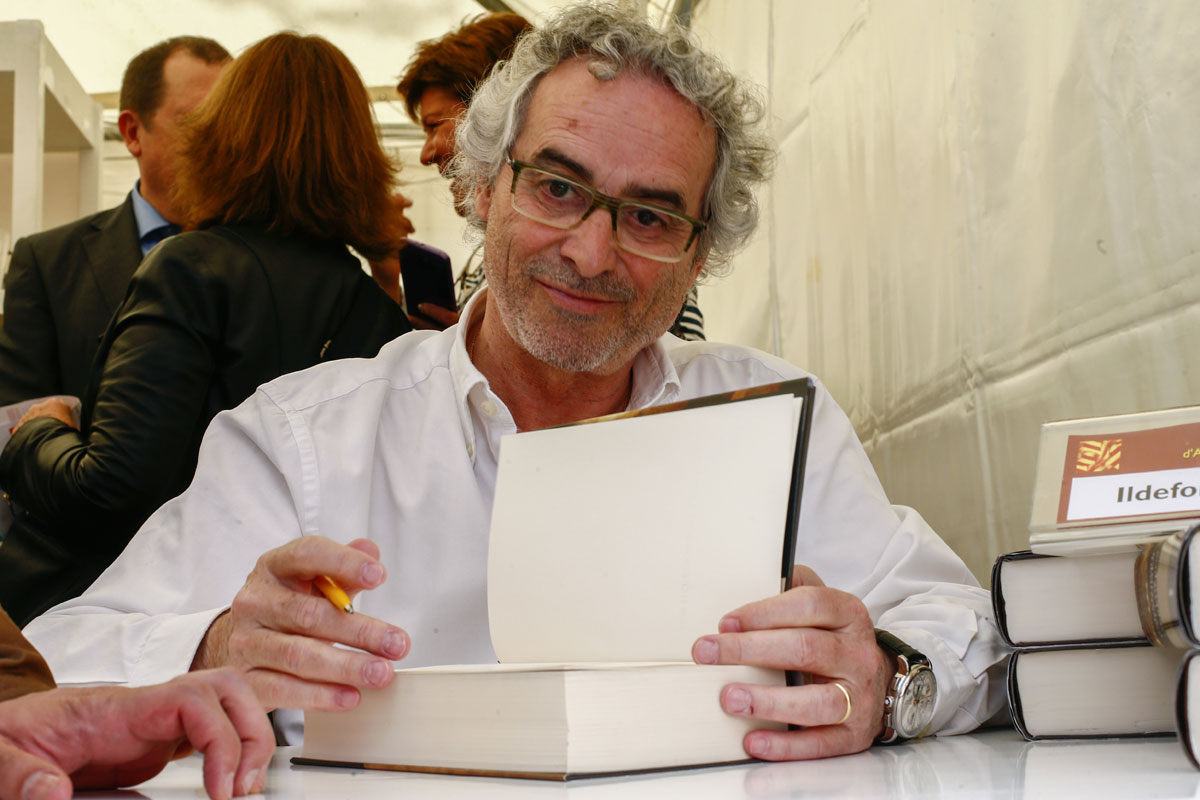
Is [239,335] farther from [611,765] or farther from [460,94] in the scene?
[611,765]

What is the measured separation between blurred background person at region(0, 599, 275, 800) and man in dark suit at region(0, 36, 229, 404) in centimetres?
147

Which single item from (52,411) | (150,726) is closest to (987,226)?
(150,726)

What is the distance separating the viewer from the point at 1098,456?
81 centimetres

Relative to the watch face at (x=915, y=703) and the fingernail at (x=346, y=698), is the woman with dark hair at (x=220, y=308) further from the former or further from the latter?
the watch face at (x=915, y=703)

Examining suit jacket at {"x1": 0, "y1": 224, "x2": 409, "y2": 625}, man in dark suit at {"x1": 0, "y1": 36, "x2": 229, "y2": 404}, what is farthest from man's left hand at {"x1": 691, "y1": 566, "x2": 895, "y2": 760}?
man in dark suit at {"x1": 0, "y1": 36, "x2": 229, "y2": 404}

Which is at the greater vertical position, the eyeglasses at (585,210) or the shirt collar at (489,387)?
the eyeglasses at (585,210)

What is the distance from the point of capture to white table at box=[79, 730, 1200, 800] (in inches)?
22.9

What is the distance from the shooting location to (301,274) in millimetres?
1579

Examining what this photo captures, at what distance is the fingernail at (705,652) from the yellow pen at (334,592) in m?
0.24

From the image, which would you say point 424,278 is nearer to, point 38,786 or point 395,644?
point 395,644

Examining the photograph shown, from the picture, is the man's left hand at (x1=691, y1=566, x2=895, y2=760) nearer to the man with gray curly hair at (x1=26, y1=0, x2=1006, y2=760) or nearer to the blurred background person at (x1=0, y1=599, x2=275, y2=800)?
the man with gray curly hair at (x1=26, y1=0, x2=1006, y2=760)

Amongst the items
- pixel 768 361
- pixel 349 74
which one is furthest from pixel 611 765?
pixel 349 74

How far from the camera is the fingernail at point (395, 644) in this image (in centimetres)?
71

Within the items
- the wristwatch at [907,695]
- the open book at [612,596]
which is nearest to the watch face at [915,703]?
the wristwatch at [907,695]
